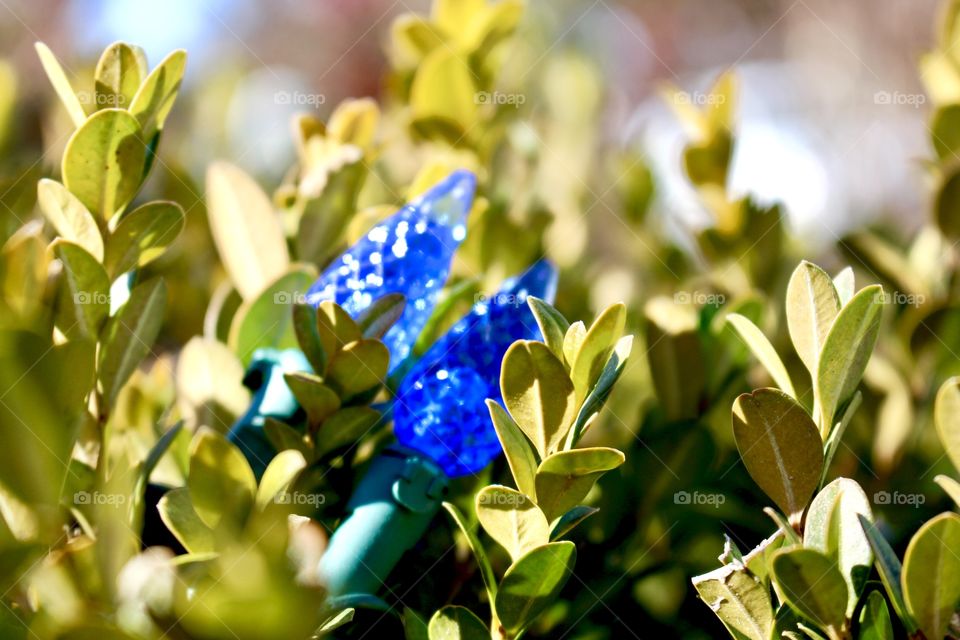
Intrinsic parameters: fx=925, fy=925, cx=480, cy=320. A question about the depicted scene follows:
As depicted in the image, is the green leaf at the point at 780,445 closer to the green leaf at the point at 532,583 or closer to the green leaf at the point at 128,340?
the green leaf at the point at 532,583

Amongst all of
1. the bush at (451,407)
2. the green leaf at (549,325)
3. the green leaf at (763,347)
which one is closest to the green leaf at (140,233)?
the bush at (451,407)

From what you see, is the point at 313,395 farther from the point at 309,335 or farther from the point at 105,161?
the point at 105,161

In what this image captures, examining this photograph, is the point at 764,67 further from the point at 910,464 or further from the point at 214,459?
the point at 214,459

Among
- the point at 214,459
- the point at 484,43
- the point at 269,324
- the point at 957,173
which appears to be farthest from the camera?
the point at 484,43

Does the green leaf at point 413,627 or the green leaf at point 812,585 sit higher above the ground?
the green leaf at point 812,585

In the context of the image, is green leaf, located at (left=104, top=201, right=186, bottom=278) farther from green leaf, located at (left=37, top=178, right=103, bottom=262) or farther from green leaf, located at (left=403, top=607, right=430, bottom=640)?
green leaf, located at (left=403, top=607, right=430, bottom=640)

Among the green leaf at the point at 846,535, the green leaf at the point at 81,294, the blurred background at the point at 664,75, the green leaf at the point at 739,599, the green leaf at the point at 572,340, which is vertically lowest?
the green leaf at the point at 739,599

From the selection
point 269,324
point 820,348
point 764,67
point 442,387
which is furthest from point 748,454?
point 764,67

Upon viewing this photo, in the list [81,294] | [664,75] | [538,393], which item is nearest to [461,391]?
[538,393]
